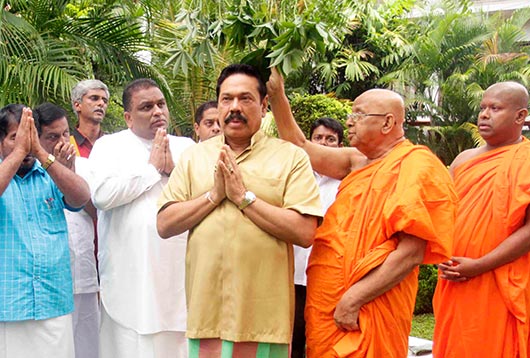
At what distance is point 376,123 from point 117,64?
547 centimetres

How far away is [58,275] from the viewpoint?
4.05 m

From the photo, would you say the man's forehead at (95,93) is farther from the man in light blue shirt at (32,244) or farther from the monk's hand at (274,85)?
the monk's hand at (274,85)

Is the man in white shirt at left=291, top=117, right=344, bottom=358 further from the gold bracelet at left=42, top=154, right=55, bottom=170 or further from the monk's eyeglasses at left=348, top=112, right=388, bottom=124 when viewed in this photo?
the gold bracelet at left=42, top=154, right=55, bottom=170

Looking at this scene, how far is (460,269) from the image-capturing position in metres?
4.45

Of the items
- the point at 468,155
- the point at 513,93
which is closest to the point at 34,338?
the point at 468,155

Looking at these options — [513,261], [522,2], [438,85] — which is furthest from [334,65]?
[513,261]

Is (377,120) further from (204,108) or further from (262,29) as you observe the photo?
(204,108)

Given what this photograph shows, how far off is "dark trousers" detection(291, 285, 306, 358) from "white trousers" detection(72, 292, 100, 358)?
4.56 feet

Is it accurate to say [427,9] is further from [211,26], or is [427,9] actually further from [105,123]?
[211,26]

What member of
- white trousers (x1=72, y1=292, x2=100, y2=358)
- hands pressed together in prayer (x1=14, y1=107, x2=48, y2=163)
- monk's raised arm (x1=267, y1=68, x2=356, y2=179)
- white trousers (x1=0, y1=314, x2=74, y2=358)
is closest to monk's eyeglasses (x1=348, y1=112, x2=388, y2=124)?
monk's raised arm (x1=267, y1=68, x2=356, y2=179)

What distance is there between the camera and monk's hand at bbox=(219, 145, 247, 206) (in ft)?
11.0

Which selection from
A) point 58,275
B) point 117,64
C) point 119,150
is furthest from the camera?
point 117,64

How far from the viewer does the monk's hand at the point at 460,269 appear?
443cm

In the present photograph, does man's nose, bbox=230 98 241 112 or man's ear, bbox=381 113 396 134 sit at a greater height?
man's nose, bbox=230 98 241 112
